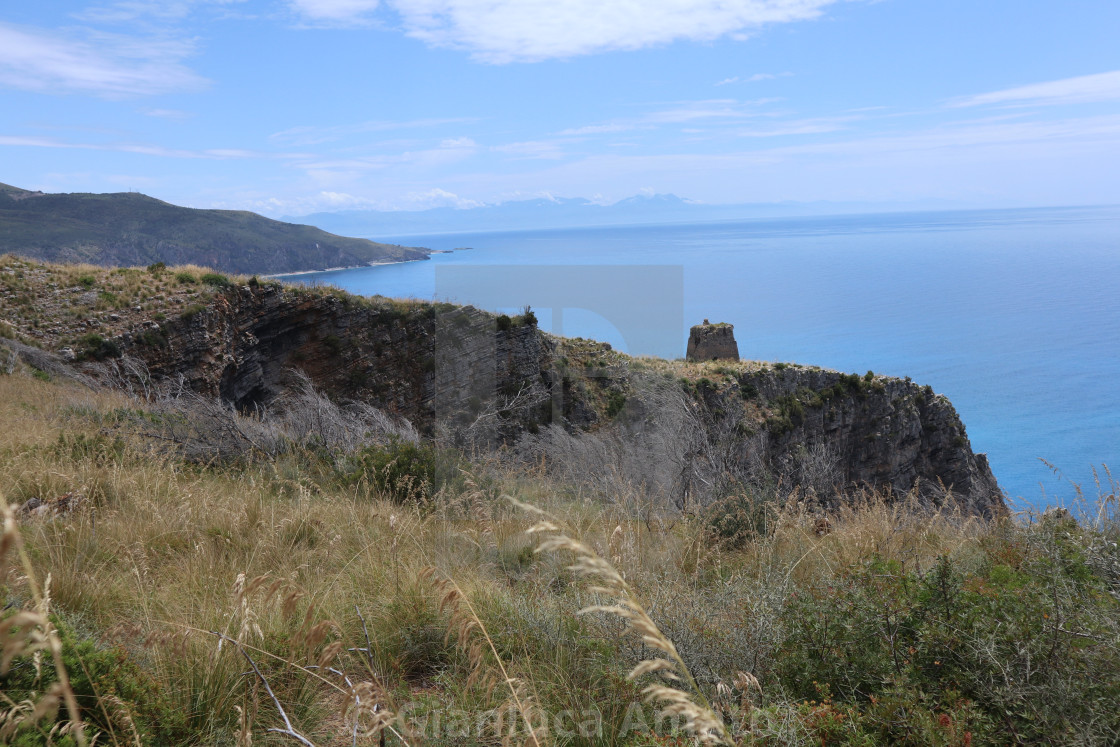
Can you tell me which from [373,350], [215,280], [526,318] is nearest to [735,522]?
[526,318]

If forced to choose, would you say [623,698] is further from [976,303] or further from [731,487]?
[976,303]

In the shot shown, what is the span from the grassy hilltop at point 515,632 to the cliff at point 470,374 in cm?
923

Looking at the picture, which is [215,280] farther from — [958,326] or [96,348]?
[958,326]

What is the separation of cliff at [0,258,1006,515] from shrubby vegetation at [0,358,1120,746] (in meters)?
9.27

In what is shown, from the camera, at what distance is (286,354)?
2244cm

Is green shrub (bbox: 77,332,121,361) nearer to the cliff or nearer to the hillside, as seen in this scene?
the cliff

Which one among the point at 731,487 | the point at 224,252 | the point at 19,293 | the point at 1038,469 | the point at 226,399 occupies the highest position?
the point at 224,252

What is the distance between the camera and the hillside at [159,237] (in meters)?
85.9

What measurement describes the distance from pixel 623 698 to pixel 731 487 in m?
4.69

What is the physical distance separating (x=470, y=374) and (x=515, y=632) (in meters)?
20.1

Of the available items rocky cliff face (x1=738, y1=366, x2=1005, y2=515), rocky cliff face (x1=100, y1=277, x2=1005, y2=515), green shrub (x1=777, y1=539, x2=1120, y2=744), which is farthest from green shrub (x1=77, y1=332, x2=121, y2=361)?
rocky cliff face (x1=738, y1=366, x2=1005, y2=515)

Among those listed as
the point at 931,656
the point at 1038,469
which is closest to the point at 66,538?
the point at 931,656

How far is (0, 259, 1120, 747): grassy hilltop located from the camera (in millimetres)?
1644

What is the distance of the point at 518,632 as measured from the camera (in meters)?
2.44
